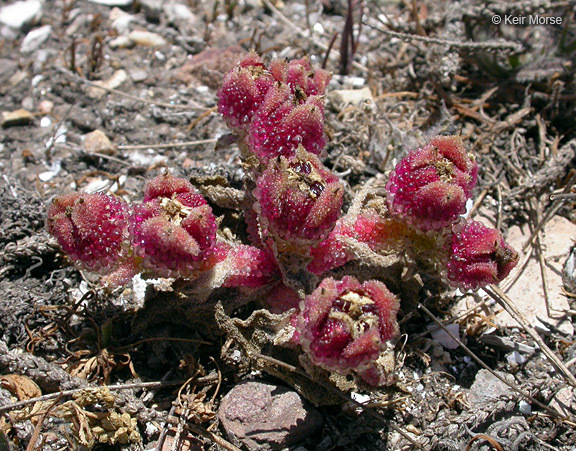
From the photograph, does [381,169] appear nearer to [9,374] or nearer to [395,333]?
[395,333]

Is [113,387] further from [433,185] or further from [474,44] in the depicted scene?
[474,44]

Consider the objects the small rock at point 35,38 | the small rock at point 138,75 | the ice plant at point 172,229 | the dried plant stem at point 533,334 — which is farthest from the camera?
the small rock at point 35,38

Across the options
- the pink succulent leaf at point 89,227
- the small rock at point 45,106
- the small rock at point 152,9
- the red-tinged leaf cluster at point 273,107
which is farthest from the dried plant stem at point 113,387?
the small rock at point 152,9

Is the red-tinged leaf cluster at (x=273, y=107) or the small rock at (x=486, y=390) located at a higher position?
the red-tinged leaf cluster at (x=273, y=107)

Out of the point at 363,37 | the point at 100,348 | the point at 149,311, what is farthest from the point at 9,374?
the point at 363,37

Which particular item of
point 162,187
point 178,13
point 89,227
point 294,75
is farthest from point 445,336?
point 178,13

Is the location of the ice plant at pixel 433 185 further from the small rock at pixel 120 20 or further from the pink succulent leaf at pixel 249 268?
the small rock at pixel 120 20
